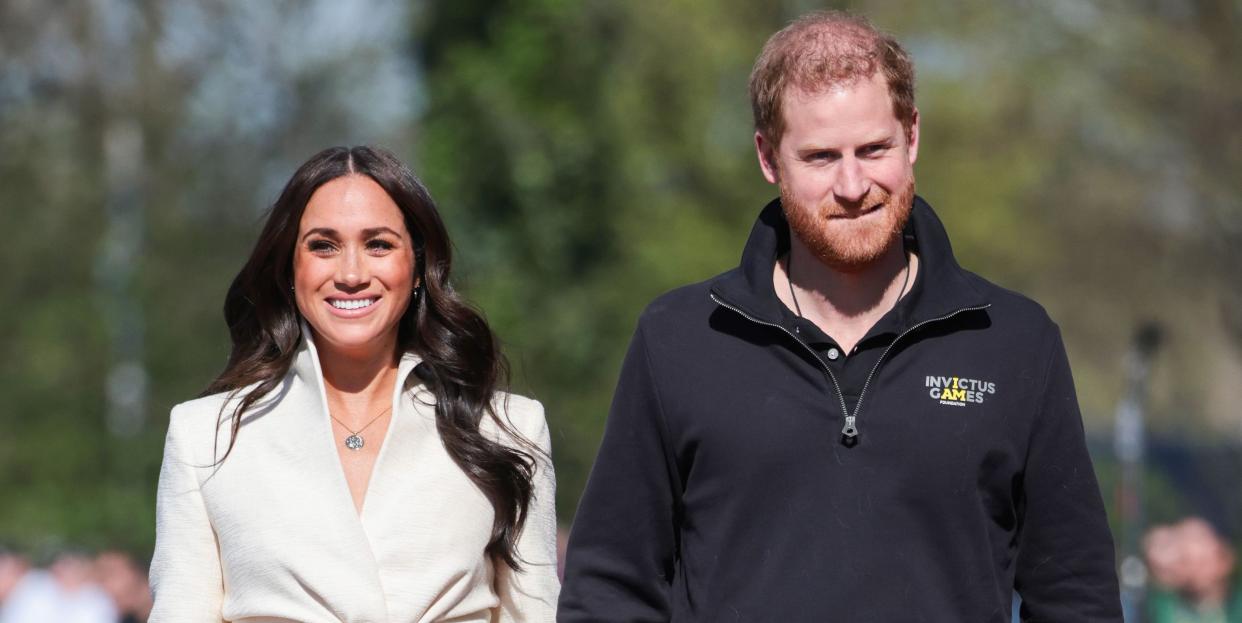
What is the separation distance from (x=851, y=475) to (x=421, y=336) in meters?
1.66

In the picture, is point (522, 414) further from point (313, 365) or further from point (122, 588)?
point (122, 588)

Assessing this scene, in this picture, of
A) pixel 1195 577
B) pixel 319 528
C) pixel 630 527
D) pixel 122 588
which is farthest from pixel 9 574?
pixel 630 527

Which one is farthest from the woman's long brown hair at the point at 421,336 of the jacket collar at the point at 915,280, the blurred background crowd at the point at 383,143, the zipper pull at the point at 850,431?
the blurred background crowd at the point at 383,143

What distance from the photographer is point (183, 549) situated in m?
4.69

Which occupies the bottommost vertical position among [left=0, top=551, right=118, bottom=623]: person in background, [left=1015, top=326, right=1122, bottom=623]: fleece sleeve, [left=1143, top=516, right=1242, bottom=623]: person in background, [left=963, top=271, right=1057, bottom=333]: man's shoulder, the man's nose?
[left=0, top=551, right=118, bottom=623]: person in background

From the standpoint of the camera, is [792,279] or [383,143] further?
[383,143]

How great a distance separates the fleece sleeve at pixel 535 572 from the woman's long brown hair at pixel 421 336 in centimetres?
4

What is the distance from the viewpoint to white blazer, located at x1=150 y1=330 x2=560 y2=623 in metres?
4.63

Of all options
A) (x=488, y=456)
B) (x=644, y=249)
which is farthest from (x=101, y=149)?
(x=488, y=456)

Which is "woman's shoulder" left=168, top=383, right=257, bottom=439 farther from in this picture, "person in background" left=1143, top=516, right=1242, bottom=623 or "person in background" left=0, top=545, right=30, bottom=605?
"person in background" left=0, top=545, right=30, bottom=605

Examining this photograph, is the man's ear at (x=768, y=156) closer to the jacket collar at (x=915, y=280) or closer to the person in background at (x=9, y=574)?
the jacket collar at (x=915, y=280)

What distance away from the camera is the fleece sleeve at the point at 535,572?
4.89m

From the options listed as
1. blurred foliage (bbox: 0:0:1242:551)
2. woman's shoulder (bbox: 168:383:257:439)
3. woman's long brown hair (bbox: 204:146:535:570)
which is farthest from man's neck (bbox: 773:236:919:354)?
blurred foliage (bbox: 0:0:1242:551)

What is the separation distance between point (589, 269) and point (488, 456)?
44.5 ft
